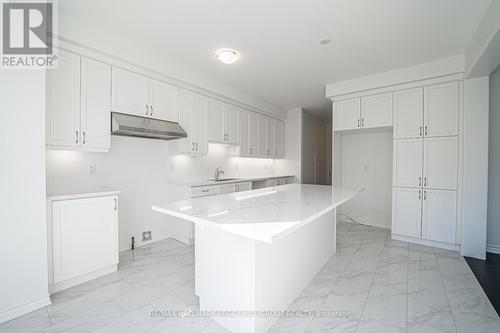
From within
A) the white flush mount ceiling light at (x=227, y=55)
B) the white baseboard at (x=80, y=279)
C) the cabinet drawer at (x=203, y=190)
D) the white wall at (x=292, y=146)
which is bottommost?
the white baseboard at (x=80, y=279)

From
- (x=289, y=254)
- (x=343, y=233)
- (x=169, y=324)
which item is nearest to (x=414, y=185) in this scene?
(x=343, y=233)

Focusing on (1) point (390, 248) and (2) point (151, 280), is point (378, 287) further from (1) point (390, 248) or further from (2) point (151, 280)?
(2) point (151, 280)

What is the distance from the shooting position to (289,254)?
1942 mm

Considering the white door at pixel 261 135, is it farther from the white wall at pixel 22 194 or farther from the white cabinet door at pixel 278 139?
the white wall at pixel 22 194

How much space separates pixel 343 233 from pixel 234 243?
316cm

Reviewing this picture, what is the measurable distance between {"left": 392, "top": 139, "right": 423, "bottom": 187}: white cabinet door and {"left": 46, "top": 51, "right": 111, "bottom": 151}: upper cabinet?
4242mm

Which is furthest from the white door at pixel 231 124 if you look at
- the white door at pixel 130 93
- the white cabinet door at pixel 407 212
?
the white cabinet door at pixel 407 212

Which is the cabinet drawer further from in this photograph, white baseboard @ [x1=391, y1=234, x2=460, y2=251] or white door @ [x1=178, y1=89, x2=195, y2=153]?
white baseboard @ [x1=391, y1=234, x2=460, y2=251]

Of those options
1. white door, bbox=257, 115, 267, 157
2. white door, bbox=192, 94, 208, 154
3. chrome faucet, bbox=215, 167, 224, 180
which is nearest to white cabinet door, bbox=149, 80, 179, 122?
white door, bbox=192, 94, 208, 154

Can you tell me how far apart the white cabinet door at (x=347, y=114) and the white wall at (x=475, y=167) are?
4.59 ft

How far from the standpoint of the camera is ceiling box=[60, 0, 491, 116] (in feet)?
6.98

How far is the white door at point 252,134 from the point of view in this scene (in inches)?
197

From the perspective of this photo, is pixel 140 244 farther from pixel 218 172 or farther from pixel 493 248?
pixel 493 248

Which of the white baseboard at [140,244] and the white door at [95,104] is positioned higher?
the white door at [95,104]
